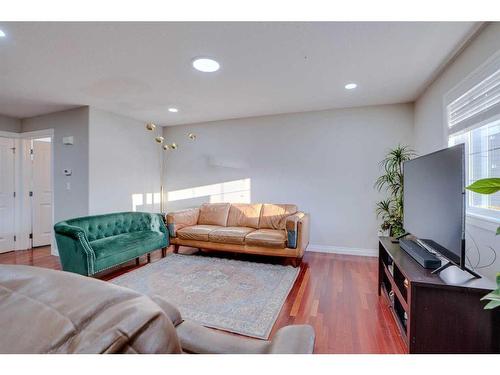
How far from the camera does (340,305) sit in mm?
2309

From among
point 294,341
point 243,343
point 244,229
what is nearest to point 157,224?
point 244,229

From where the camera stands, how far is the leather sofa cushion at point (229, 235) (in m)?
3.46

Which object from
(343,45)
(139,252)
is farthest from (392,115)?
(139,252)

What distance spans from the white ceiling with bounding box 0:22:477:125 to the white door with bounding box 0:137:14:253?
0.95 metres

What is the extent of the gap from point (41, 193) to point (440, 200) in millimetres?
5985

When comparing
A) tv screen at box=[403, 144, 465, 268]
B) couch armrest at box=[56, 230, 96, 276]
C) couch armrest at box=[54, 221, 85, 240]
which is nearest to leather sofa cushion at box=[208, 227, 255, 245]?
couch armrest at box=[56, 230, 96, 276]

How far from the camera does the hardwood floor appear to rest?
177cm

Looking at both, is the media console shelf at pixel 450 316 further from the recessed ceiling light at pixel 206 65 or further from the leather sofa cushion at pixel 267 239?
the recessed ceiling light at pixel 206 65

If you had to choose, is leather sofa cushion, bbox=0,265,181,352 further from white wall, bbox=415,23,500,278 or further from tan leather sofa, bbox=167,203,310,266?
tan leather sofa, bbox=167,203,310,266

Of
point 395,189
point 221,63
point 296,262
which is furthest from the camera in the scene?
point 296,262

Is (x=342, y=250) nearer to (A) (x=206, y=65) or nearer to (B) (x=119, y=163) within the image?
(A) (x=206, y=65)

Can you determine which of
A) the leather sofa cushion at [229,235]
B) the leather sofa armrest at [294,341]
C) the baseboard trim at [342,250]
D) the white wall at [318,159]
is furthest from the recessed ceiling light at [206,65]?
the baseboard trim at [342,250]

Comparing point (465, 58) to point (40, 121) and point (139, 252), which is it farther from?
point (40, 121)

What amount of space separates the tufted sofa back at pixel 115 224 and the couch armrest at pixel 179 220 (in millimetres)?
155
